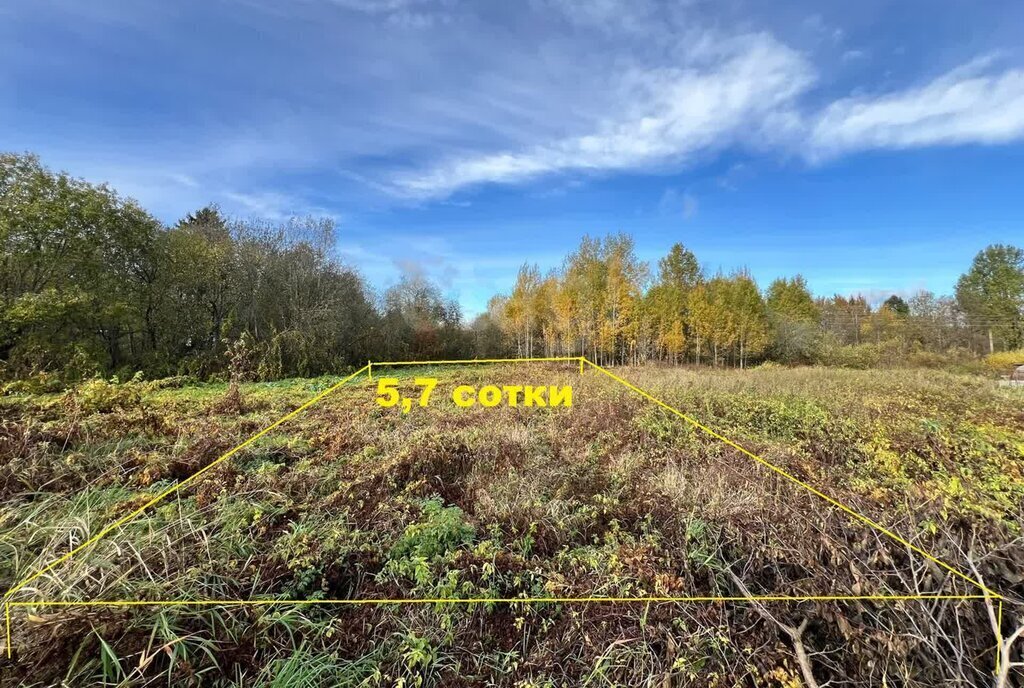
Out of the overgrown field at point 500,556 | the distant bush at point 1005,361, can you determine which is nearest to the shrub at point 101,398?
the overgrown field at point 500,556

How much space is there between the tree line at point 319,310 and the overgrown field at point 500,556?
7.40 meters

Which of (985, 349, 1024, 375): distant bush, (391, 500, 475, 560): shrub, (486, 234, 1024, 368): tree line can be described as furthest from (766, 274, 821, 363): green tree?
(391, 500, 475, 560): shrub

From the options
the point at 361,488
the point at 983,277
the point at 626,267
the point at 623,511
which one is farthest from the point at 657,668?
the point at 983,277

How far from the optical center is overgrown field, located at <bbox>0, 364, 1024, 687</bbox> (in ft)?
6.78

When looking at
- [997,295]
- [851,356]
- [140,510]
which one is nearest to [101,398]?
[140,510]

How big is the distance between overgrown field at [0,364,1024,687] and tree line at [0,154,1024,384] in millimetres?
7401

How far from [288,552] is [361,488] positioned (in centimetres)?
105

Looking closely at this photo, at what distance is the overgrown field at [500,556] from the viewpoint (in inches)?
81.4

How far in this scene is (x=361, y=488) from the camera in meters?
3.77

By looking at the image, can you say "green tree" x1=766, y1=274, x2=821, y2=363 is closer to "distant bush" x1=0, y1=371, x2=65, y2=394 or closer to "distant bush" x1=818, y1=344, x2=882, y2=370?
"distant bush" x1=818, y1=344, x2=882, y2=370

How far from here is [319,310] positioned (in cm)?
1641

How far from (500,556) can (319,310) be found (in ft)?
51.3

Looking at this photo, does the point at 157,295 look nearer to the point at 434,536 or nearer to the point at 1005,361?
the point at 434,536

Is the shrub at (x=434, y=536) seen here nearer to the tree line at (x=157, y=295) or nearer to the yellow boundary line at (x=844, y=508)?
the yellow boundary line at (x=844, y=508)
